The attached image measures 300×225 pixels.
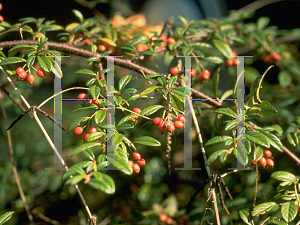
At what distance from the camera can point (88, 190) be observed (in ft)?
6.62

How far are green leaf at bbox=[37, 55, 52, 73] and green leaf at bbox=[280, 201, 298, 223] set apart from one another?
89 cm

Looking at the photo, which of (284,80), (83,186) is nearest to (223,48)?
(284,80)

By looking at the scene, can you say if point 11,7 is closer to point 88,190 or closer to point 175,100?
point 88,190

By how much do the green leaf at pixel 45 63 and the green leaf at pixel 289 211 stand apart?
2.91 feet

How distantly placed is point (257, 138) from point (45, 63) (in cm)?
73

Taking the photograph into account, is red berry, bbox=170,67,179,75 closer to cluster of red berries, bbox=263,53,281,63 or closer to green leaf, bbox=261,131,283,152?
green leaf, bbox=261,131,283,152

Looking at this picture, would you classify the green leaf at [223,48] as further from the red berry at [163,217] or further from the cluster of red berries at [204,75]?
the red berry at [163,217]

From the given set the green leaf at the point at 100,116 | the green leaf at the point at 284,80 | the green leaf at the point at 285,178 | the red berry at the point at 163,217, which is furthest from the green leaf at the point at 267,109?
the green leaf at the point at 284,80

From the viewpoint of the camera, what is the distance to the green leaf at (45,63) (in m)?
0.85

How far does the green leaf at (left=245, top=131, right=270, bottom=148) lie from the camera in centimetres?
81

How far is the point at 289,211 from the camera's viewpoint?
2.76ft

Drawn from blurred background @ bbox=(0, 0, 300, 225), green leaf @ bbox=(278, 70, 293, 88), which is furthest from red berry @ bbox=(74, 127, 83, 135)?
green leaf @ bbox=(278, 70, 293, 88)

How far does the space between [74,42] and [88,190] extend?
50.0 inches

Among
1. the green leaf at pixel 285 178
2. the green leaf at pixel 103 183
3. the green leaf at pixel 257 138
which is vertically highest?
the green leaf at pixel 257 138
